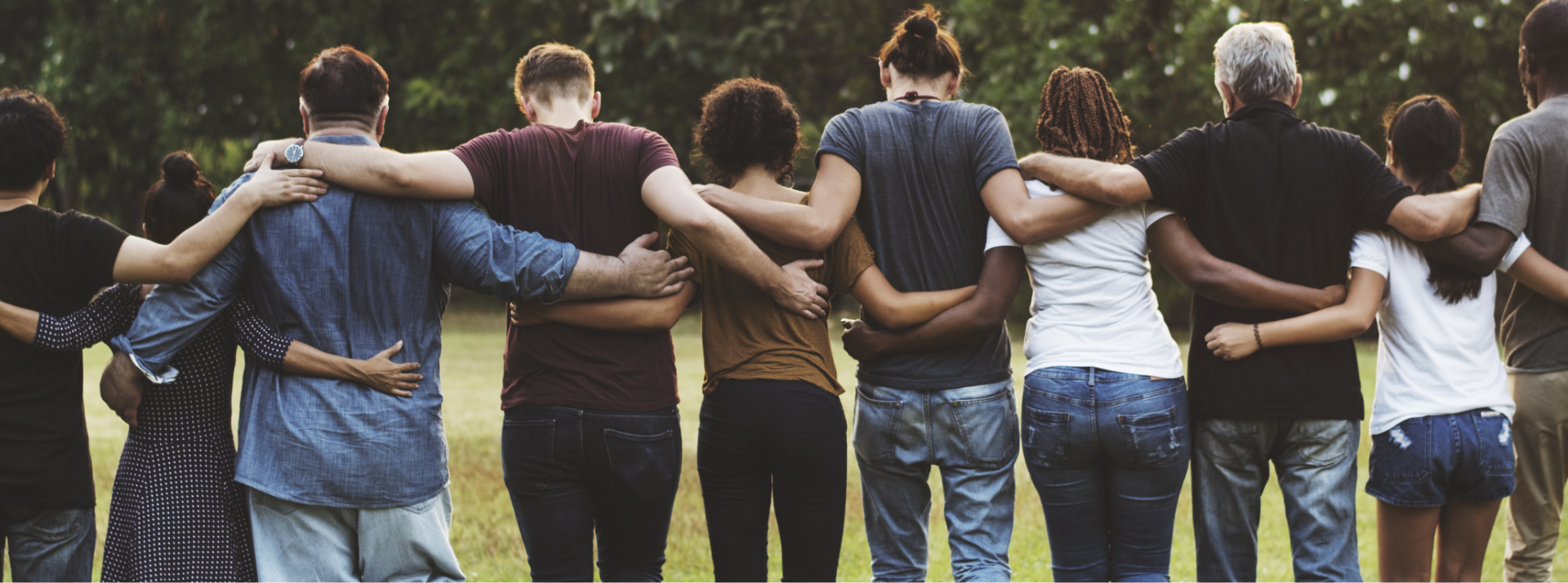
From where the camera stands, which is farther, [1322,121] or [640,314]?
[1322,121]

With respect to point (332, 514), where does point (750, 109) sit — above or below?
above

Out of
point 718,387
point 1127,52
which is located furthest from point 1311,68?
point 718,387

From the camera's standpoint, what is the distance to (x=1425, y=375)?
Result: 11.1 feet

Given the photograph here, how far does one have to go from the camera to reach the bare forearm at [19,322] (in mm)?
3064

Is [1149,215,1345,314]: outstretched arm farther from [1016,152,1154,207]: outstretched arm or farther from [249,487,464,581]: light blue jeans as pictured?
[249,487,464,581]: light blue jeans

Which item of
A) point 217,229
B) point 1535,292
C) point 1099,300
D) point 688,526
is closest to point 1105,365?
point 1099,300

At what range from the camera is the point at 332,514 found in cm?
310

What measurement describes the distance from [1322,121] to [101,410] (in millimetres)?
12899

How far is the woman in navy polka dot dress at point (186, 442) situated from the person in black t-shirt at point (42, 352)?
3.3 inches

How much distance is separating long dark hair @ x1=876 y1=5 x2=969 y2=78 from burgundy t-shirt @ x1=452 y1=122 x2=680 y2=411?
77 cm

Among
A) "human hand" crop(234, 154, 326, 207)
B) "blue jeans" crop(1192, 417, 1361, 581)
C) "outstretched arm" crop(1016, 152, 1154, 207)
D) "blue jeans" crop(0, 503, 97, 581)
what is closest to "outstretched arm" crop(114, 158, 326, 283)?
"human hand" crop(234, 154, 326, 207)

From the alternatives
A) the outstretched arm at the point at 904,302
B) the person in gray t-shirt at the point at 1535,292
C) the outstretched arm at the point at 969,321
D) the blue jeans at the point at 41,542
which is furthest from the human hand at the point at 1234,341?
the blue jeans at the point at 41,542

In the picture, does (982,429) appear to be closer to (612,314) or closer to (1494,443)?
(612,314)

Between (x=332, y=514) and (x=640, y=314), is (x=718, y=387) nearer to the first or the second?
(x=640, y=314)
